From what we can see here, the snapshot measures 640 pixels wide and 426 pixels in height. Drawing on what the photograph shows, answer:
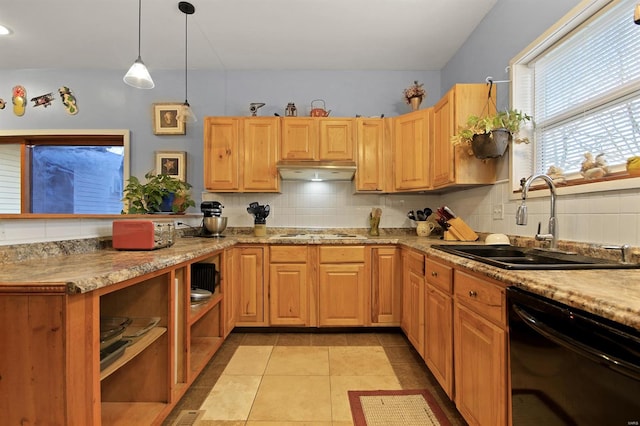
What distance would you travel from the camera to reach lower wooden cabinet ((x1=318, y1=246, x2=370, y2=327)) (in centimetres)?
269

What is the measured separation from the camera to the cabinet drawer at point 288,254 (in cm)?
271

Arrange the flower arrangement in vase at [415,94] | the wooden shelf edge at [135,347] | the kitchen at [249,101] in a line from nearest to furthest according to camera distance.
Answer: the wooden shelf edge at [135,347]
the flower arrangement in vase at [415,94]
the kitchen at [249,101]

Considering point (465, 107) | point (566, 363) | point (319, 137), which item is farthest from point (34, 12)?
point (566, 363)

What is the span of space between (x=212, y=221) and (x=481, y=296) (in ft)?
7.47

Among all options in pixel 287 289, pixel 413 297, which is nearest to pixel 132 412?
pixel 287 289

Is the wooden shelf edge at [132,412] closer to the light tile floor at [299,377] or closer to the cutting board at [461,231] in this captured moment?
the light tile floor at [299,377]

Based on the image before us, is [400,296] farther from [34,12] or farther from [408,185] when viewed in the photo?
[34,12]

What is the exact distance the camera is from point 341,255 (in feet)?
8.84

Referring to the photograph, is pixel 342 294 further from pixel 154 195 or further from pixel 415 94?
pixel 415 94

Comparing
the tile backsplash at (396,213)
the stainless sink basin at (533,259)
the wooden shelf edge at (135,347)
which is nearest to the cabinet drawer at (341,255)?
the tile backsplash at (396,213)

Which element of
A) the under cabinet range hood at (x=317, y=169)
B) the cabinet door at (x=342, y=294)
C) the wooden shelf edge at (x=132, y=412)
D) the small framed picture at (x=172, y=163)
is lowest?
the wooden shelf edge at (x=132, y=412)

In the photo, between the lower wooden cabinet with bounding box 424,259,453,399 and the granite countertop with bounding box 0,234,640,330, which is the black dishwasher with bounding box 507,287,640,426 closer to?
the granite countertop with bounding box 0,234,640,330

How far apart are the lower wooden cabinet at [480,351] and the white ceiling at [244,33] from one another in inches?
88.9

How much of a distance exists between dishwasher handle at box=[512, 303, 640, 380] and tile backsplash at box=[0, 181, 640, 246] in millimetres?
805
